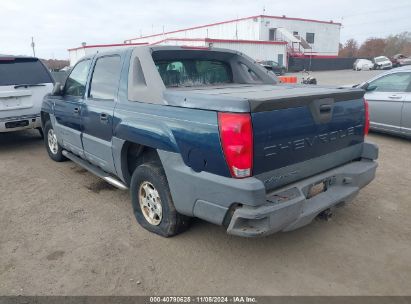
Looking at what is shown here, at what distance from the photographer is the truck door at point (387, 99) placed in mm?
7086

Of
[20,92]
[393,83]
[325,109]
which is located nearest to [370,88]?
[393,83]

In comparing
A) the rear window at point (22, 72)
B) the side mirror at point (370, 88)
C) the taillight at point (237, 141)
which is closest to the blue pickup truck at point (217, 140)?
the taillight at point (237, 141)

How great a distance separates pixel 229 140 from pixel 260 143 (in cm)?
24

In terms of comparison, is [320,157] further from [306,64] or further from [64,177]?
[306,64]

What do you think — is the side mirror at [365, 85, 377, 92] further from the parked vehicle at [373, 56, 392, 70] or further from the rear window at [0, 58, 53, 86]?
the parked vehicle at [373, 56, 392, 70]

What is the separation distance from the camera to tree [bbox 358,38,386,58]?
67625 mm

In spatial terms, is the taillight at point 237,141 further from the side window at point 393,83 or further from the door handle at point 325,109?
the side window at point 393,83

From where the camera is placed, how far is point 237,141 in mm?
2619

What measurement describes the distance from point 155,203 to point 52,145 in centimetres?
366

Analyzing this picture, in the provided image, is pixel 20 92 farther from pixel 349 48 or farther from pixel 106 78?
pixel 349 48

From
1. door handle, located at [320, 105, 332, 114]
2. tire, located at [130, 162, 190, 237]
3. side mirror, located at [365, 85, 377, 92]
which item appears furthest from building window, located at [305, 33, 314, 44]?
tire, located at [130, 162, 190, 237]

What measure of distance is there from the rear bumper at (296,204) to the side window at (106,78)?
2168 millimetres

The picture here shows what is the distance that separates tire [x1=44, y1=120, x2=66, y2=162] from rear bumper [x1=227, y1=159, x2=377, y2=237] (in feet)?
14.5

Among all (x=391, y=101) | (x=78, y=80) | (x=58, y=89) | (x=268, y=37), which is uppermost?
(x=268, y=37)
